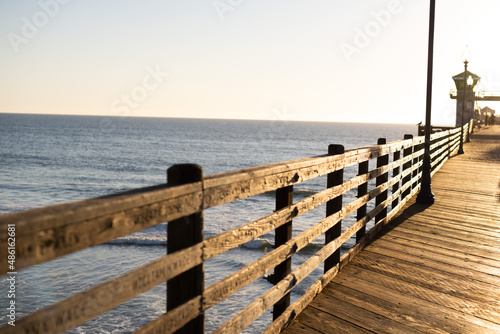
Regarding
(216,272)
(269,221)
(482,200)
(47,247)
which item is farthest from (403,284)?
(216,272)

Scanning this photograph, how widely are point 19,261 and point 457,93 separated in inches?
2876

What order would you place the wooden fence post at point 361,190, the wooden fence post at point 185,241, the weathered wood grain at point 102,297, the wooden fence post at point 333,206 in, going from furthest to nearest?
1. the wooden fence post at point 361,190
2. the wooden fence post at point 333,206
3. the wooden fence post at point 185,241
4. the weathered wood grain at point 102,297

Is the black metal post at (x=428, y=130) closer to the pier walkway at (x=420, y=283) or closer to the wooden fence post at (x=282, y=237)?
the pier walkway at (x=420, y=283)

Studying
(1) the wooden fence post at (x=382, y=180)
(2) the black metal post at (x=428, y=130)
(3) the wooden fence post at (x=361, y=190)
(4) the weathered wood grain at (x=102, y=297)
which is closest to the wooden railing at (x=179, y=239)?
(4) the weathered wood grain at (x=102, y=297)

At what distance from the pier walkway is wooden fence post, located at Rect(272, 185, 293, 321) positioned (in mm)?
191

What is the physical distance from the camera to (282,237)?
317 cm

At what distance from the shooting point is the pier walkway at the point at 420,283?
11.0 feet

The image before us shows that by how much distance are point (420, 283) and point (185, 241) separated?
3.16 meters

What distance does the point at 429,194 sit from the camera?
823 centimetres

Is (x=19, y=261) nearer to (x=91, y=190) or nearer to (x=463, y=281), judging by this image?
(x=463, y=281)

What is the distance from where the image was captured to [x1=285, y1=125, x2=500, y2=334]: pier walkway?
335 centimetres

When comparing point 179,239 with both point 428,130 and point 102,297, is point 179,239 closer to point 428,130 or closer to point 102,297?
point 102,297

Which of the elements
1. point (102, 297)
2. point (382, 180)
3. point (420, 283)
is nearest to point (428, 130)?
point (382, 180)

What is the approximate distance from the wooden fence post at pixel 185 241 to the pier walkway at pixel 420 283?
54.5 inches
